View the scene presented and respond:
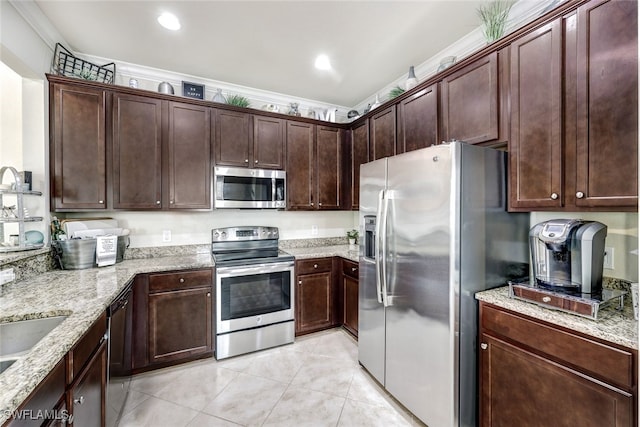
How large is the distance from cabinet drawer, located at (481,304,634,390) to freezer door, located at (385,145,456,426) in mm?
261

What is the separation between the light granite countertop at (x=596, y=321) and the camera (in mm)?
1091

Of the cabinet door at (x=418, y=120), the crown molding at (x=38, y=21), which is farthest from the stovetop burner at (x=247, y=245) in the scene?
the crown molding at (x=38, y=21)

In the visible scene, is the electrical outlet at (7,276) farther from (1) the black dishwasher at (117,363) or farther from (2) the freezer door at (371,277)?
(2) the freezer door at (371,277)

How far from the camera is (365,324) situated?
230 centimetres

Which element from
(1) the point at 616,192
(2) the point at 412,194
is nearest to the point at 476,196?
(2) the point at 412,194

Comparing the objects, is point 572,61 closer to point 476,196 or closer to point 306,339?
point 476,196

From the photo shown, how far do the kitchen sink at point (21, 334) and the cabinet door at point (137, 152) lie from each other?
1.39 metres

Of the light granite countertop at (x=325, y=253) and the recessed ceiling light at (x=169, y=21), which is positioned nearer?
the recessed ceiling light at (x=169, y=21)

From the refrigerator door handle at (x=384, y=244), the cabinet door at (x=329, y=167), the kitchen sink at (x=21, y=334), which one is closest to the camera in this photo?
the kitchen sink at (x=21, y=334)

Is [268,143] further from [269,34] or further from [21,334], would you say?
[21,334]

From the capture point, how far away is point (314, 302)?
9.83 feet

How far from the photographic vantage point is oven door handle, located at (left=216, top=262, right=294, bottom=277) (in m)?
2.52

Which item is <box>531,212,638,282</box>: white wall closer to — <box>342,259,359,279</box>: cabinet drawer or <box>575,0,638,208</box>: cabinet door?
<box>575,0,638,208</box>: cabinet door

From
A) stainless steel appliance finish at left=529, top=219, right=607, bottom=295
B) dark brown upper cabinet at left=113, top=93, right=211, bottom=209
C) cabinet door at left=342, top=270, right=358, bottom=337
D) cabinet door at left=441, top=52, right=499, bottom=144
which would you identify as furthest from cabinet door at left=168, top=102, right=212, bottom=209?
stainless steel appliance finish at left=529, top=219, right=607, bottom=295
